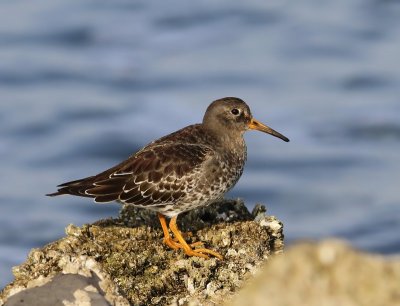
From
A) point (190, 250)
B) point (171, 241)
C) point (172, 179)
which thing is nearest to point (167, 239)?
point (171, 241)

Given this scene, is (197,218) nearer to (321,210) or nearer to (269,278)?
(269,278)

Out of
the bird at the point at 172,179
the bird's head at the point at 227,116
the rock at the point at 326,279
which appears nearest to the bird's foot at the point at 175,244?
the bird at the point at 172,179

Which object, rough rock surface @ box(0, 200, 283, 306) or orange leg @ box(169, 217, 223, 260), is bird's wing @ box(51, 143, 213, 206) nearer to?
rough rock surface @ box(0, 200, 283, 306)

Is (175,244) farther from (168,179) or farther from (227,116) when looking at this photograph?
(227,116)

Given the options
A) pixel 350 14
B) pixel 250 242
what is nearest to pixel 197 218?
pixel 250 242

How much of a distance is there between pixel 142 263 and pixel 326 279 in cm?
455

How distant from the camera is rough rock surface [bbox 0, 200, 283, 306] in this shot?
344 inches

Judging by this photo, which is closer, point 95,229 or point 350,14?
point 95,229

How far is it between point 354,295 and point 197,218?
21.1 feet

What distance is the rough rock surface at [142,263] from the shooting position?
28.7 ft

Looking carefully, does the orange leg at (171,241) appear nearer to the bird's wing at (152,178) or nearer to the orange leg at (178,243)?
the orange leg at (178,243)

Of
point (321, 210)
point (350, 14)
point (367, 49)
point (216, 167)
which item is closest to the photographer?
point (216, 167)

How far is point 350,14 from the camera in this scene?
125 feet

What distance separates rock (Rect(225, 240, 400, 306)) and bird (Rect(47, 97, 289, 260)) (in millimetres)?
5290
